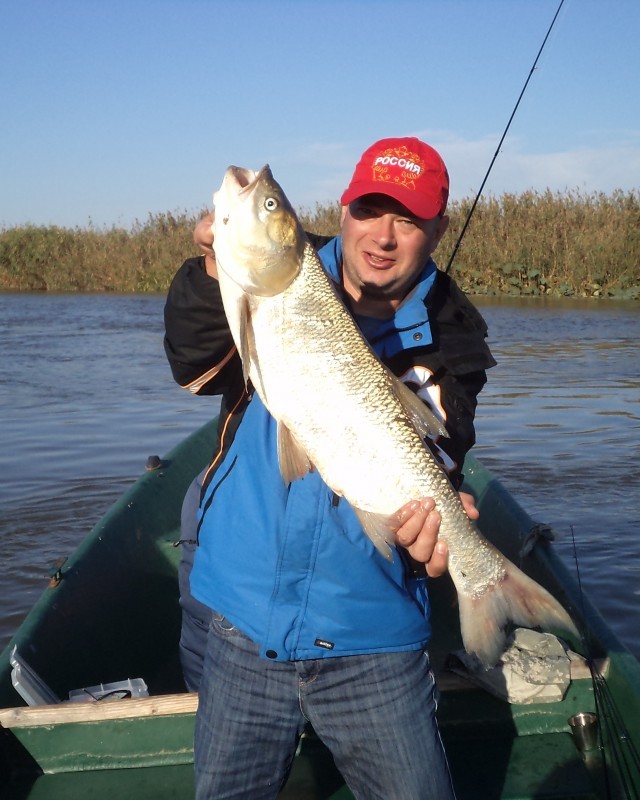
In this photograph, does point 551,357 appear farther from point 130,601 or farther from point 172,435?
point 130,601

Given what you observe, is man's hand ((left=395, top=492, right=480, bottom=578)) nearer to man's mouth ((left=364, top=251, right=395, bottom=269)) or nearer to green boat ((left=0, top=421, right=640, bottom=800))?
man's mouth ((left=364, top=251, right=395, bottom=269))

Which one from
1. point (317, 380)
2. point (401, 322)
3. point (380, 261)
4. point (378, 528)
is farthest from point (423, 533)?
point (380, 261)

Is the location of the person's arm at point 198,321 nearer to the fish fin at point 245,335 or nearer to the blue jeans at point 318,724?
the fish fin at point 245,335

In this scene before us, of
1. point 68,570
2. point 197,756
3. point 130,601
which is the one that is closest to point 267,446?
point 197,756

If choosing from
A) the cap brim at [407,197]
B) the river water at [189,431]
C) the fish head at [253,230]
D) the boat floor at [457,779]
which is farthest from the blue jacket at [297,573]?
the river water at [189,431]

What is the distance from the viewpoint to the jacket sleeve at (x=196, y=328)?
2607mm

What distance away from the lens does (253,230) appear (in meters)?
2.49

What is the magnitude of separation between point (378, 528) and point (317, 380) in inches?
18.2

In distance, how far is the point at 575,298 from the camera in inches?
1077

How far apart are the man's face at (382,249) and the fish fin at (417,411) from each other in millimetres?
412

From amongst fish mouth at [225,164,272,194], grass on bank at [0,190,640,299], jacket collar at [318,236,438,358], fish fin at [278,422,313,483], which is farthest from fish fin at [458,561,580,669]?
grass on bank at [0,190,640,299]

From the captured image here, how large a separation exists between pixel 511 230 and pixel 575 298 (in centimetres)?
297

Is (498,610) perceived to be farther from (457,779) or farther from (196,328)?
Result: (196,328)

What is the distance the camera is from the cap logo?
284 cm
